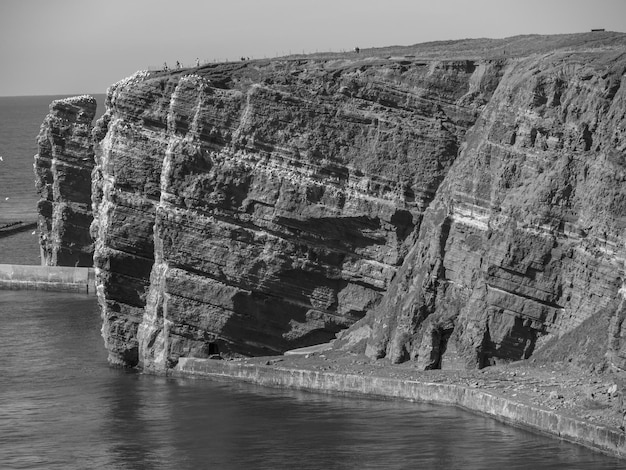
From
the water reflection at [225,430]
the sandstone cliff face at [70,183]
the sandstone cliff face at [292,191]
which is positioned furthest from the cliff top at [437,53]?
the sandstone cliff face at [70,183]

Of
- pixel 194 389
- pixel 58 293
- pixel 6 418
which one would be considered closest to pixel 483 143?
pixel 194 389

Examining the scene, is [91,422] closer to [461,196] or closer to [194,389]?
[194,389]

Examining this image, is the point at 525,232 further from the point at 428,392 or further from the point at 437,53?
the point at 437,53

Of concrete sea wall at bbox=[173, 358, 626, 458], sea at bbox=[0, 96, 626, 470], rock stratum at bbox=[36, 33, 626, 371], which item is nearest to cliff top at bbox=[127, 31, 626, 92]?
rock stratum at bbox=[36, 33, 626, 371]

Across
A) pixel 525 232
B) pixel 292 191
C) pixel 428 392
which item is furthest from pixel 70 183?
pixel 428 392

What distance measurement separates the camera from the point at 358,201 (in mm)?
91875

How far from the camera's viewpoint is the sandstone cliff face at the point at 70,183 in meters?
135

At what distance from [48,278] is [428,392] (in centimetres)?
5396

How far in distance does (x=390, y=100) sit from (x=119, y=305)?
62.8ft

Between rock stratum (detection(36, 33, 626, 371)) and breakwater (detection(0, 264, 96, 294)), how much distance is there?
29.9 m

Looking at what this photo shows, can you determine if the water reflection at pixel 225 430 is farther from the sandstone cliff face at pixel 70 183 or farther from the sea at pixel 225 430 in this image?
the sandstone cliff face at pixel 70 183

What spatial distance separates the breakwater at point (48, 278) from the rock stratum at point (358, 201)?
29934 millimetres

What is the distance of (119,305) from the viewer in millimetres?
98812

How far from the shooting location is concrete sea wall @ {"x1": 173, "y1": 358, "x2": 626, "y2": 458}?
71.9 metres
